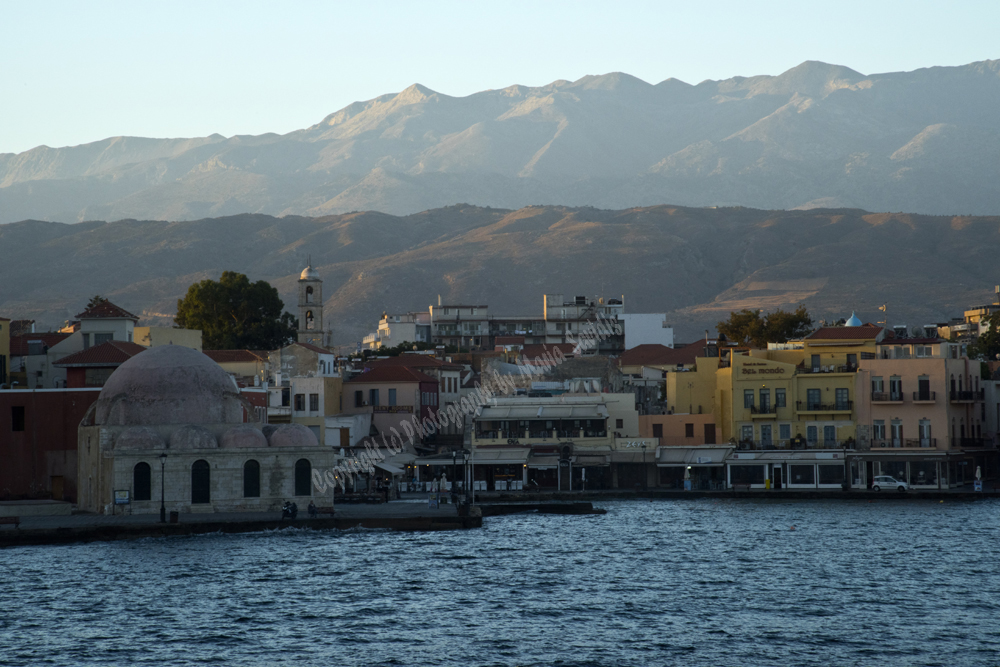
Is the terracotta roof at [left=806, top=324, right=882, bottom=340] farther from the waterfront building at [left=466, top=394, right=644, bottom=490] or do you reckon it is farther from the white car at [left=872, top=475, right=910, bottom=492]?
the waterfront building at [left=466, top=394, right=644, bottom=490]

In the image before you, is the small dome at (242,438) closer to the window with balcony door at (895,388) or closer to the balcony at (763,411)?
the balcony at (763,411)

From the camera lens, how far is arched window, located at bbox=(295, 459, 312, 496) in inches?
1975

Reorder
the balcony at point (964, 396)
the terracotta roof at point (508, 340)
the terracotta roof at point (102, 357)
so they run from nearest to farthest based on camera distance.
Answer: the terracotta roof at point (102, 357), the balcony at point (964, 396), the terracotta roof at point (508, 340)

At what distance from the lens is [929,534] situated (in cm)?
4759

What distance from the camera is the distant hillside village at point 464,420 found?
5009 centimetres

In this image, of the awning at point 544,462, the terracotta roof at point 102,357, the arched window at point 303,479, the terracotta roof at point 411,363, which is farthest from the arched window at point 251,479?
the terracotta roof at point 411,363

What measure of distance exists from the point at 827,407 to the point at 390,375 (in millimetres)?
26199

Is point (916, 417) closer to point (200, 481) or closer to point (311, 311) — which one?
point (200, 481)

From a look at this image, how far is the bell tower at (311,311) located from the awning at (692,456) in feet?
123

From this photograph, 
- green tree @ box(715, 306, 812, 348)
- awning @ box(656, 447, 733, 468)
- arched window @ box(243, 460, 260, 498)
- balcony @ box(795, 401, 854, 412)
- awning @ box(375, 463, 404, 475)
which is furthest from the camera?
green tree @ box(715, 306, 812, 348)

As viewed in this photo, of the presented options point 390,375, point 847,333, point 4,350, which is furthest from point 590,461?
point 4,350

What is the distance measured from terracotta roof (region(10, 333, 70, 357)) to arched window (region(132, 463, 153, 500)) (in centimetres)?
2615

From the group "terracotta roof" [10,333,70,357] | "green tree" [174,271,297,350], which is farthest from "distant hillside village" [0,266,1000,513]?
"green tree" [174,271,297,350]

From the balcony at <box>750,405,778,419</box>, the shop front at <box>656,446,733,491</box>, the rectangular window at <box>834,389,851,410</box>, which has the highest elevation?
the rectangular window at <box>834,389,851,410</box>
